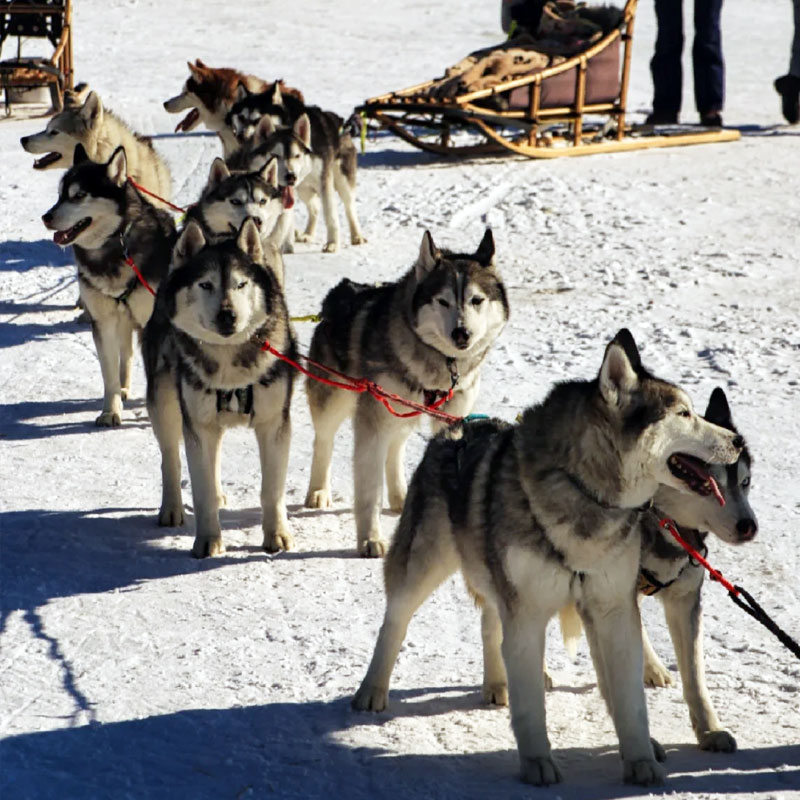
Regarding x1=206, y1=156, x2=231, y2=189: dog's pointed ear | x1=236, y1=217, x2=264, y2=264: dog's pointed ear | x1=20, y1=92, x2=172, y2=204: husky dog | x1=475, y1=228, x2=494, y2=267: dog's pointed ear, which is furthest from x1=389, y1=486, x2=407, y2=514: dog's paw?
x1=20, y1=92, x2=172, y2=204: husky dog

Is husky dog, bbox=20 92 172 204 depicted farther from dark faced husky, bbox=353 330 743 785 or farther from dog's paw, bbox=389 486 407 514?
dark faced husky, bbox=353 330 743 785

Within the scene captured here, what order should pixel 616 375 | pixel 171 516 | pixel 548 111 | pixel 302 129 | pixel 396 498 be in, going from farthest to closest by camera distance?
1. pixel 548 111
2. pixel 302 129
3. pixel 396 498
4. pixel 171 516
5. pixel 616 375

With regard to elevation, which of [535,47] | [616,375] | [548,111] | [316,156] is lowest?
[616,375]

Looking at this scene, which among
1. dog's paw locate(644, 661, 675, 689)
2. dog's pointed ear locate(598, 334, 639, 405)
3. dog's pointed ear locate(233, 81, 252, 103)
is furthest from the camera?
dog's pointed ear locate(233, 81, 252, 103)

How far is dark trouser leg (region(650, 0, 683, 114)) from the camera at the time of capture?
40.8ft

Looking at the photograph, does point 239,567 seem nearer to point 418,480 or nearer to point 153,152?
point 418,480

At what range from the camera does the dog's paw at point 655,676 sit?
3.93m

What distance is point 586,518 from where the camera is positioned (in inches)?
127

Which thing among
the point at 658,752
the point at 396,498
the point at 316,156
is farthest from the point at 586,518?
the point at 316,156

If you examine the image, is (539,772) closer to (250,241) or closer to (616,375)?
(616,375)

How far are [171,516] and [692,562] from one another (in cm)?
242

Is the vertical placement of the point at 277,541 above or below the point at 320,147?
below

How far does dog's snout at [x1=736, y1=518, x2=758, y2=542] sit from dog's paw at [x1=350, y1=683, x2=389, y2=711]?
1.07 metres

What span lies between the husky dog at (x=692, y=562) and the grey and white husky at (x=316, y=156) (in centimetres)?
562
